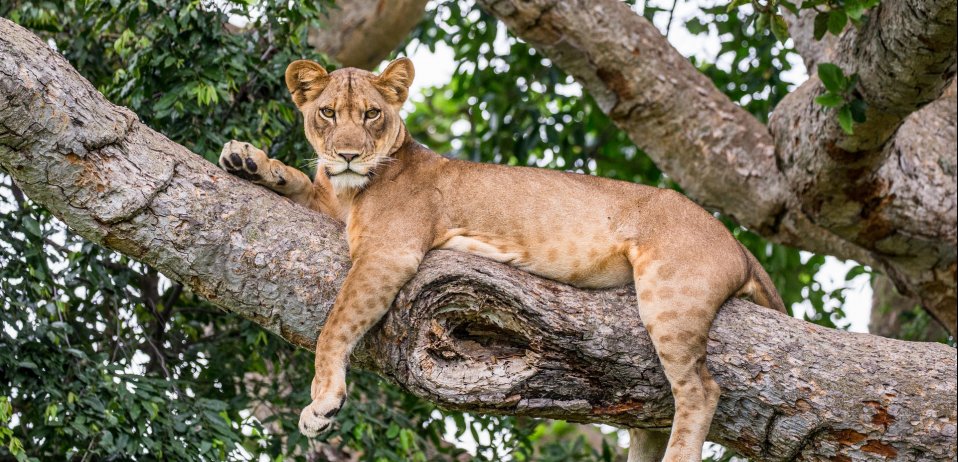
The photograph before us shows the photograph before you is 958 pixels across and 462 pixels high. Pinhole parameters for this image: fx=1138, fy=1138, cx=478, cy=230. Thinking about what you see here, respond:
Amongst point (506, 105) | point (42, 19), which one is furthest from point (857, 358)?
point (506, 105)

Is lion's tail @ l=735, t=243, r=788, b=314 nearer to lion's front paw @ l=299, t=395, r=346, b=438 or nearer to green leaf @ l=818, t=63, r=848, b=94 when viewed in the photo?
green leaf @ l=818, t=63, r=848, b=94

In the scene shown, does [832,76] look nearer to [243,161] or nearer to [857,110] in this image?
[857,110]

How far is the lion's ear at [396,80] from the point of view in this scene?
16.8ft

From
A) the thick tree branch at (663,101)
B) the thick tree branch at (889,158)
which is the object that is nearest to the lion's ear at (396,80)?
the thick tree branch at (663,101)

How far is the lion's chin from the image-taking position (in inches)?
191

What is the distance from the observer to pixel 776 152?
7.30 metres

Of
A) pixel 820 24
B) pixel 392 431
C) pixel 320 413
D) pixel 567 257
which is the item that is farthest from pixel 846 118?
pixel 320 413

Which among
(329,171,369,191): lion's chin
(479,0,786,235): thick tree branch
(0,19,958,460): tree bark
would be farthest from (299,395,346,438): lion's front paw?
(479,0,786,235): thick tree branch

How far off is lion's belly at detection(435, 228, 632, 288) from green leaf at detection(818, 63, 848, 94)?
1.50 metres

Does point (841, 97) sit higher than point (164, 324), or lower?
higher

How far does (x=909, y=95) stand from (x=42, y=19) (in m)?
4.51

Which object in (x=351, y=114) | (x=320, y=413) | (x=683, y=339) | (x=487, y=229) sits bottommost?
(x=320, y=413)

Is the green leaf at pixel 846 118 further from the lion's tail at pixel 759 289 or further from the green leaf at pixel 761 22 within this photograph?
the lion's tail at pixel 759 289

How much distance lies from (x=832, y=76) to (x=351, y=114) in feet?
7.54
